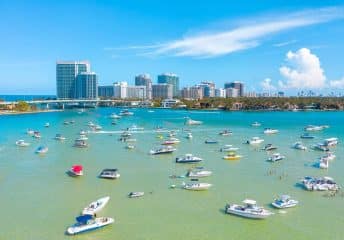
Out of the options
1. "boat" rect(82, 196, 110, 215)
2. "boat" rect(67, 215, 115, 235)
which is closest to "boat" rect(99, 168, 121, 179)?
"boat" rect(82, 196, 110, 215)

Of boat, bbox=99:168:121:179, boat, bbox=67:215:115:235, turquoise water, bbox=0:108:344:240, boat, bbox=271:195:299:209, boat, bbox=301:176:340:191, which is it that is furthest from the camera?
boat, bbox=99:168:121:179

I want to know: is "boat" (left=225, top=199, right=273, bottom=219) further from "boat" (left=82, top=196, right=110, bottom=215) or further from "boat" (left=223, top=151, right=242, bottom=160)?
"boat" (left=223, top=151, right=242, bottom=160)

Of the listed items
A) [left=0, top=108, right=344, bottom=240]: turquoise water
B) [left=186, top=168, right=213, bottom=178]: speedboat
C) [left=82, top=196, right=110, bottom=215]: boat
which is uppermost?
[left=186, top=168, right=213, bottom=178]: speedboat

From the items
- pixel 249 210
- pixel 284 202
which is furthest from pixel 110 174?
pixel 284 202

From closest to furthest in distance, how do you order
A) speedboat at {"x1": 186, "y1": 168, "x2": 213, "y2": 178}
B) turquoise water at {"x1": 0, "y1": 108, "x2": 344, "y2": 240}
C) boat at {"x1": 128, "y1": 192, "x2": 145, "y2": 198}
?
turquoise water at {"x1": 0, "y1": 108, "x2": 344, "y2": 240}, boat at {"x1": 128, "y1": 192, "x2": 145, "y2": 198}, speedboat at {"x1": 186, "y1": 168, "x2": 213, "y2": 178}

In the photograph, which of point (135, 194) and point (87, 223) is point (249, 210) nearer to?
point (135, 194)

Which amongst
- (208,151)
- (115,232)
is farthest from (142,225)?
(208,151)

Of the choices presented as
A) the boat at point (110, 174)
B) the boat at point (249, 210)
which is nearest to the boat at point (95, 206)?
the boat at point (110, 174)
